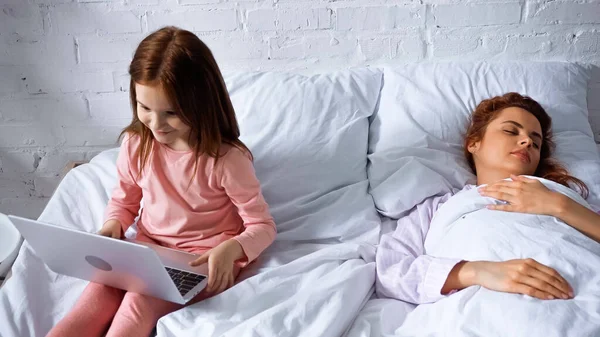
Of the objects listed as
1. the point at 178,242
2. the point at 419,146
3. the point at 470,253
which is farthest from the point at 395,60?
the point at 178,242

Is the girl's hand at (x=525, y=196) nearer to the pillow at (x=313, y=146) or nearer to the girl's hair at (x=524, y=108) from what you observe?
the girl's hair at (x=524, y=108)

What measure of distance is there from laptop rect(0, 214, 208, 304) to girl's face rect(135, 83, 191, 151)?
216mm

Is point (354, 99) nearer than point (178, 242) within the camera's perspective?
No

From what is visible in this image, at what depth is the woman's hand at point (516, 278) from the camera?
1051 mm

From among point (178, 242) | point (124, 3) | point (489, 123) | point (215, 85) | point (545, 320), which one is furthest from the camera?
point (124, 3)

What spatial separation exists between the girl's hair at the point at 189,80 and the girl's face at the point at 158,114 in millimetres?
10

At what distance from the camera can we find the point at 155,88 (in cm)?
110

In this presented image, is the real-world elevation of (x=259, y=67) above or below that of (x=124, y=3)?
below

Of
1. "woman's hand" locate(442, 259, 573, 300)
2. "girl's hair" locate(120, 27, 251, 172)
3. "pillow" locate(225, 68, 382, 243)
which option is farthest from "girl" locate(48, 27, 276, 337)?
"woman's hand" locate(442, 259, 573, 300)

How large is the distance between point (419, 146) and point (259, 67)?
0.55 m

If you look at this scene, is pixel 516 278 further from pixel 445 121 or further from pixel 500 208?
pixel 445 121

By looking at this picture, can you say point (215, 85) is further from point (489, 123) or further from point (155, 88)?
point (489, 123)

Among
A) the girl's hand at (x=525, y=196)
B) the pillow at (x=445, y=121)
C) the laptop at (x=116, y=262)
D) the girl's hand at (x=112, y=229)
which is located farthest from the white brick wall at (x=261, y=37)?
the laptop at (x=116, y=262)

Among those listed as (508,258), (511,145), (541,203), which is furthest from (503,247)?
(511,145)
